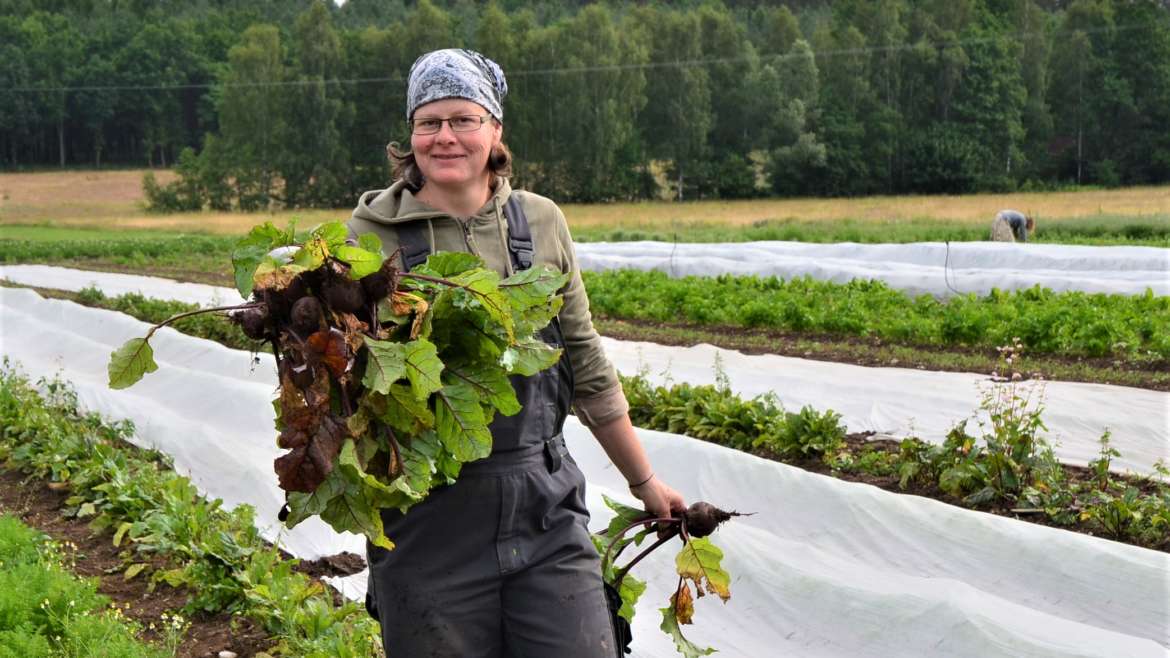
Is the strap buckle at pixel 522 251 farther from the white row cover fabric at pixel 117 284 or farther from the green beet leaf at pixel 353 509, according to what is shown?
the white row cover fabric at pixel 117 284

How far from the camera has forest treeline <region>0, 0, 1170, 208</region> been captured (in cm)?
5084

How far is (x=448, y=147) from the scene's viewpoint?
264cm

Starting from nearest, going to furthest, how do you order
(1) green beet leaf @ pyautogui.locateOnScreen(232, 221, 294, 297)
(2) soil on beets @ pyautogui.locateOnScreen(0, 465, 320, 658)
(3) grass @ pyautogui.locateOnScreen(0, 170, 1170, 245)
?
(1) green beet leaf @ pyautogui.locateOnScreen(232, 221, 294, 297), (2) soil on beets @ pyautogui.locateOnScreen(0, 465, 320, 658), (3) grass @ pyautogui.locateOnScreen(0, 170, 1170, 245)

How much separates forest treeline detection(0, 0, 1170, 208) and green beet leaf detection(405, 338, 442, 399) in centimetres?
4840

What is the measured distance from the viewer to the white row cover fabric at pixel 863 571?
432 cm

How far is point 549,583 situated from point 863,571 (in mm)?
2745

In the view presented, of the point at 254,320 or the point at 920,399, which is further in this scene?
the point at 920,399

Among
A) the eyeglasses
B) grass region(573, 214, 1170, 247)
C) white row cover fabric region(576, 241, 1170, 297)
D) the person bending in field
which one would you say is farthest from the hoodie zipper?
grass region(573, 214, 1170, 247)

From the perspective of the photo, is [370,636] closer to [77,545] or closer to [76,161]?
[77,545]

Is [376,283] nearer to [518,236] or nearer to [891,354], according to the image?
[518,236]

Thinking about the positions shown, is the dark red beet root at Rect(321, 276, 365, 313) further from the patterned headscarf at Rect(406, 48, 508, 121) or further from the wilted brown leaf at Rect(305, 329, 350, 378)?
the patterned headscarf at Rect(406, 48, 508, 121)

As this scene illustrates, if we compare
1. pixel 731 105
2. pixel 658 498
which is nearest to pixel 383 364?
pixel 658 498

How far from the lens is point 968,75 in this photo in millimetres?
50938

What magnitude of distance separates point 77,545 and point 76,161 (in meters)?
74.5
